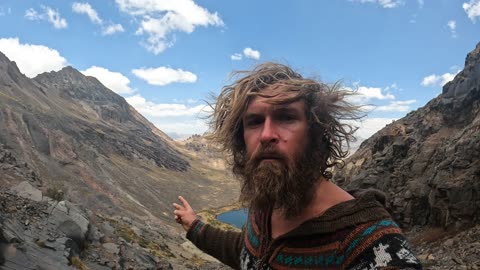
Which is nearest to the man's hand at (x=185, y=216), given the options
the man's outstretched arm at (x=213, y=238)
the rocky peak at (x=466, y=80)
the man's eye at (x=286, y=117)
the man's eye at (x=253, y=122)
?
the man's outstretched arm at (x=213, y=238)

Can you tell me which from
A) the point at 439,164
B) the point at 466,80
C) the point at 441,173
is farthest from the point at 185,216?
the point at 466,80

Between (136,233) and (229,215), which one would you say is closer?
(136,233)

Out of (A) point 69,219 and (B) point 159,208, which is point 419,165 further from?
(B) point 159,208

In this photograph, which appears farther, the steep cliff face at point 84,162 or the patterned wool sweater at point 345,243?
the steep cliff face at point 84,162

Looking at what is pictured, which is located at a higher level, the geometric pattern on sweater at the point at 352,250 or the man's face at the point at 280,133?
the man's face at the point at 280,133

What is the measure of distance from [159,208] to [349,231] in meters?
65.3

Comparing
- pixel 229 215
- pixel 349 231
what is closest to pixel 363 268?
pixel 349 231

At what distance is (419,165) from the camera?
30.5 m

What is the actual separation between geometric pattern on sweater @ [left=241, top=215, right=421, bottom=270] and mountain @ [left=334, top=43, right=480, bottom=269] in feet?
56.0

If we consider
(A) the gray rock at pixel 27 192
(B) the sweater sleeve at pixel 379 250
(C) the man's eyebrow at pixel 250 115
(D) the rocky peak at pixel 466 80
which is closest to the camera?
(B) the sweater sleeve at pixel 379 250

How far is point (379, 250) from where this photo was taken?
84.0 inches

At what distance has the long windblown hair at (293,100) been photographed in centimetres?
286

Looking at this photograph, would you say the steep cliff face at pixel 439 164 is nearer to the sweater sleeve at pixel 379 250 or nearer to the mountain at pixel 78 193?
the mountain at pixel 78 193

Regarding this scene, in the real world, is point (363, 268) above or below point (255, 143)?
below
